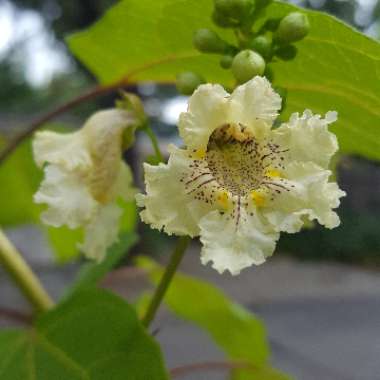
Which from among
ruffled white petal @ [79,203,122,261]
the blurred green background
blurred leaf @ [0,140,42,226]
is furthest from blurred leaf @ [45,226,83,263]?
the blurred green background

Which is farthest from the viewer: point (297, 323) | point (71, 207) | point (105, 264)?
point (297, 323)

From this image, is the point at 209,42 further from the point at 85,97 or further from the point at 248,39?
the point at 85,97

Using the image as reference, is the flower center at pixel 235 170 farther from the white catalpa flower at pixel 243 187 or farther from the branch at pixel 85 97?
the branch at pixel 85 97

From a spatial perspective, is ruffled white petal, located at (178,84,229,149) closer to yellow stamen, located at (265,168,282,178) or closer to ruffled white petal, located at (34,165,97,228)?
yellow stamen, located at (265,168,282,178)

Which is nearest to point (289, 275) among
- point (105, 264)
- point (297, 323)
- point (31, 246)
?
point (297, 323)

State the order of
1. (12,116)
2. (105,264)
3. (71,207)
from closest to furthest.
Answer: (71,207), (105,264), (12,116)

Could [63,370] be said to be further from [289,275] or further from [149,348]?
[289,275]

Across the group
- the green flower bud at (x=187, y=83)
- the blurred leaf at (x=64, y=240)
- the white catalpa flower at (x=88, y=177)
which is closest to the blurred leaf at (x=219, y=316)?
the blurred leaf at (x=64, y=240)
